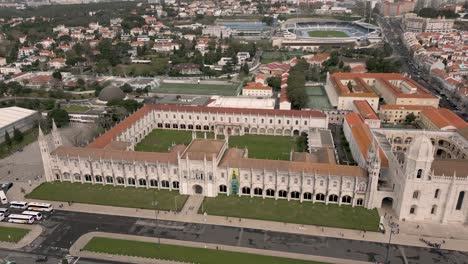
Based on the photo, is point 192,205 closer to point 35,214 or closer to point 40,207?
point 35,214

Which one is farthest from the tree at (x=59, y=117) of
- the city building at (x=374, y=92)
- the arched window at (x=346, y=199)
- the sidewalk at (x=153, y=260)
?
the city building at (x=374, y=92)

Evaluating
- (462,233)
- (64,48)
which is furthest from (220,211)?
(64,48)

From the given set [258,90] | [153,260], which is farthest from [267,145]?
[153,260]

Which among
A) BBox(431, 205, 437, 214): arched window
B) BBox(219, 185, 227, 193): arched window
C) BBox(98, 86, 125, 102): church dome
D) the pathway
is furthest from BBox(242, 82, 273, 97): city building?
BBox(431, 205, 437, 214): arched window

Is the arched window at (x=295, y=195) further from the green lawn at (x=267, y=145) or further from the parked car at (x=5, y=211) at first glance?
the parked car at (x=5, y=211)

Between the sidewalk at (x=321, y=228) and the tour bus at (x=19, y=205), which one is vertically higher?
the tour bus at (x=19, y=205)

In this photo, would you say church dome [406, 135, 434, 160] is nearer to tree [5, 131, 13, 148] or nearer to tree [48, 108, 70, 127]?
tree [48, 108, 70, 127]
